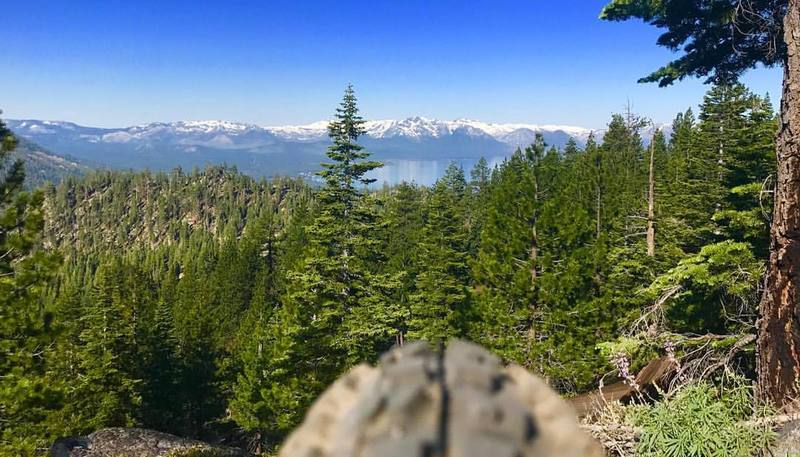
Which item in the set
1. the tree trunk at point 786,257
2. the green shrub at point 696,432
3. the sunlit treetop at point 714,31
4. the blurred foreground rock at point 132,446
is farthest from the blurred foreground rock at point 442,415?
the blurred foreground rock at point 132,446

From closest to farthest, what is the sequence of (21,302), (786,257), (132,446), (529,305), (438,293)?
1. (786,257)
2. (21,302)
3. (132,446)
4. (529,305)
5. (438,293)

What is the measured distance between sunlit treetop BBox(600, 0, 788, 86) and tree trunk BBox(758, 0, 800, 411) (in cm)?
138

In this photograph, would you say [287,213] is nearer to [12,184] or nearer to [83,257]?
[83,257]

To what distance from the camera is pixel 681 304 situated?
10555 millimetres

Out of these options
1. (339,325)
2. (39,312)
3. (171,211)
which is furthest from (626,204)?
(171,211)

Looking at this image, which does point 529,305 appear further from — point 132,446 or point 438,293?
point 132,446

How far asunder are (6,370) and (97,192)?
19793 centimetres

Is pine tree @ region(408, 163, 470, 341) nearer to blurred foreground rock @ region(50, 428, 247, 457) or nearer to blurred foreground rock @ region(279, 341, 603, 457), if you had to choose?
blurred foreground rock @ region(50, 428, 247, 457)

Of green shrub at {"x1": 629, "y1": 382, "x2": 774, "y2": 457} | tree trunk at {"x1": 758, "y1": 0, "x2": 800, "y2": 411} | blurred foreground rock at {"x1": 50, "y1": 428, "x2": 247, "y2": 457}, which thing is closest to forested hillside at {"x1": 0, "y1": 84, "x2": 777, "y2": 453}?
green shrub at {"x1": 629, "y1": 382, "x2": 774, "y2": 457}

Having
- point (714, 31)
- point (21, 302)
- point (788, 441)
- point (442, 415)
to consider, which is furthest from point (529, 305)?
point (442, 415)

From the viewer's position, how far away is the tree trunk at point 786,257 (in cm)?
615

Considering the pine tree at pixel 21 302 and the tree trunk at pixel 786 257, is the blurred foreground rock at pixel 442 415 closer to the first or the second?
the tree trunk at pixel 786 257

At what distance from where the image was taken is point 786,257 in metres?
6.29

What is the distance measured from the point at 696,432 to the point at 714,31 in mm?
6725
